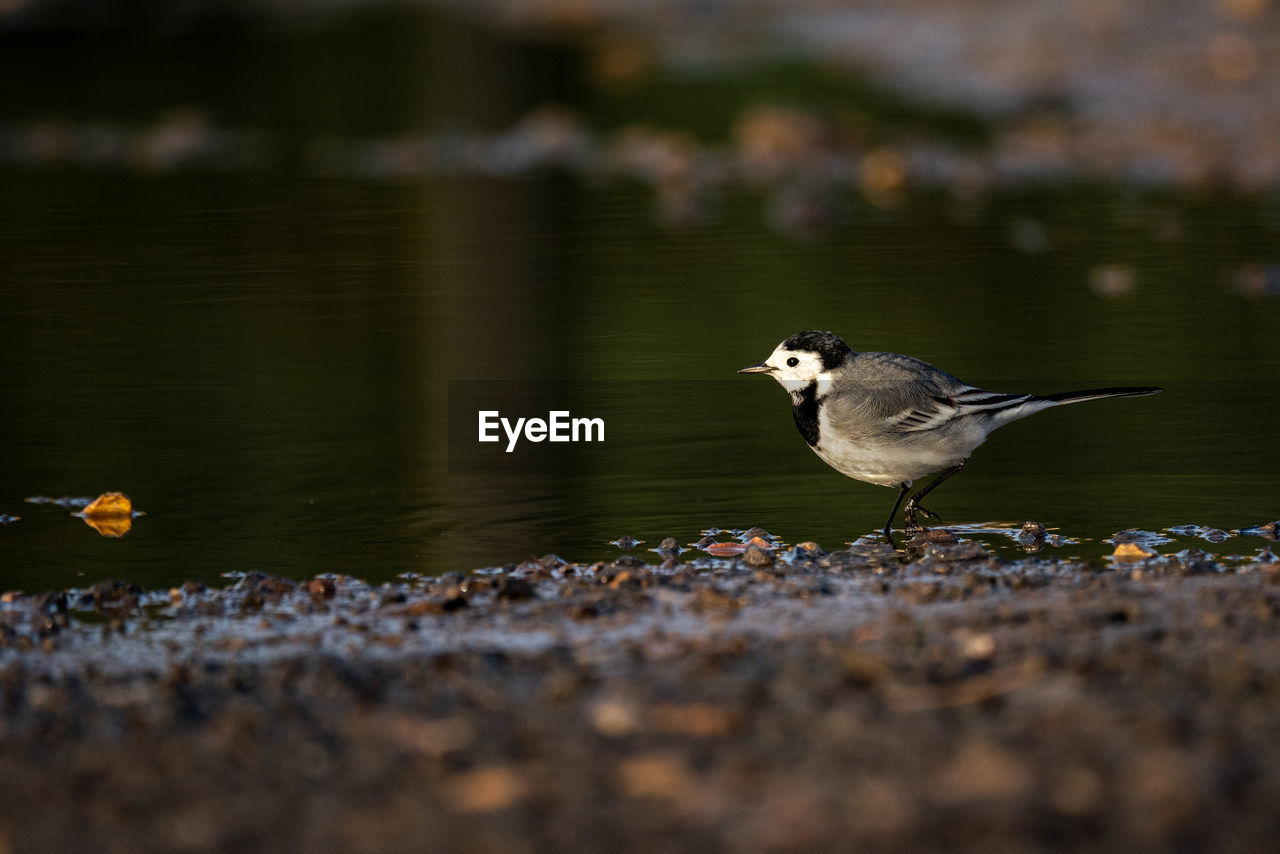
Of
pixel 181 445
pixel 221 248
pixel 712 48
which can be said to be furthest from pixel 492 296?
pixel 712 48

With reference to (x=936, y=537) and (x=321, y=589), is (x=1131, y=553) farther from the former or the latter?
(x=321, y=589)

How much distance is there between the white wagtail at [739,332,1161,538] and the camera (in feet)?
23.0

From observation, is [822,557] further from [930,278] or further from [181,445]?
[930,278]

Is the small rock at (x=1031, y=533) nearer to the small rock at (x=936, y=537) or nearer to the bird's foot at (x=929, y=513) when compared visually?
the small rock at (x=936, y=537)

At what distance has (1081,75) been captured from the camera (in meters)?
A: 21.0

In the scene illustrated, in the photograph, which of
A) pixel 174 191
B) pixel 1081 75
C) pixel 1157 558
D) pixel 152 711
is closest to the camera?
pixel 152 711

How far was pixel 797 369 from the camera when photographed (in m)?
7.22

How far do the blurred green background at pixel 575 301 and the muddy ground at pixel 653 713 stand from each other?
3.01 ft

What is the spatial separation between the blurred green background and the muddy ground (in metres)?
0.92

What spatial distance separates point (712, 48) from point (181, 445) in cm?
1870
